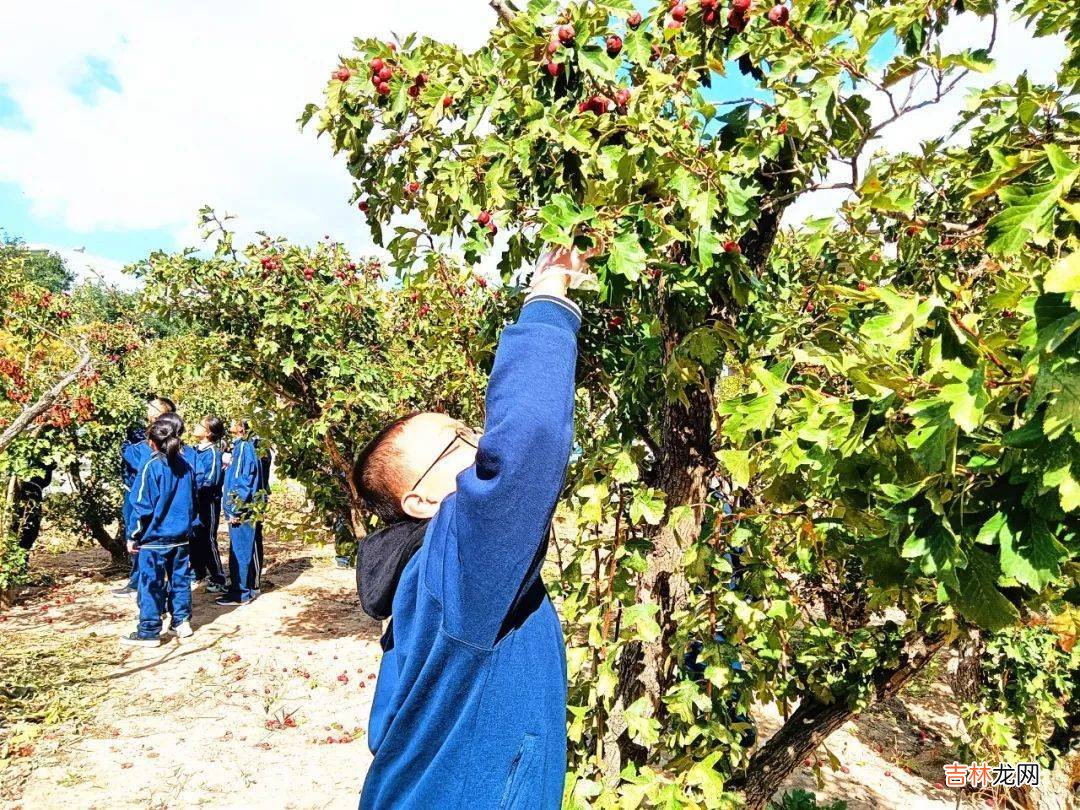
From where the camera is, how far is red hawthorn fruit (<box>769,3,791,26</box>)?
188cm

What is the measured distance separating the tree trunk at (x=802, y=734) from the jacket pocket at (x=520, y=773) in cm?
229

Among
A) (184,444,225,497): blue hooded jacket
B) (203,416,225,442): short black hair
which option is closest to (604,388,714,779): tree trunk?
(203,416,225,442): short black hair

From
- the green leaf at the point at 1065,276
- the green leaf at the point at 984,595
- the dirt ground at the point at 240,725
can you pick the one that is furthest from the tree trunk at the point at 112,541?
the green leaf at the point at 1065,276

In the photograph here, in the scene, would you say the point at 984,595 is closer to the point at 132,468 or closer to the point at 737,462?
the point at 737,462

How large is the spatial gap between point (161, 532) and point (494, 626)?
6.99m

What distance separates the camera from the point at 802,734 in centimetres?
321

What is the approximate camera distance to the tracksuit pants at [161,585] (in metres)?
6.78

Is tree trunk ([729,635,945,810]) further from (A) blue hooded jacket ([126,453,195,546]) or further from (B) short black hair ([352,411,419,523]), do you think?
(A) blue hooded jacket ([126,453,195,546])

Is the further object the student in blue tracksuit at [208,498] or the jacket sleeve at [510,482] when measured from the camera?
the student in blue tracksuit at [208,498]

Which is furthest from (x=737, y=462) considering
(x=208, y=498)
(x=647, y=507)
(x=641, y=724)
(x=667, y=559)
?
(x=208, y=498)

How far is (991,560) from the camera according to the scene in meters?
1.19

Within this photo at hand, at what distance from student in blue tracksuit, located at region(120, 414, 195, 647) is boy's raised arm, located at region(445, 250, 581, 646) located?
6793 mm

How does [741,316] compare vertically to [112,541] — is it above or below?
above

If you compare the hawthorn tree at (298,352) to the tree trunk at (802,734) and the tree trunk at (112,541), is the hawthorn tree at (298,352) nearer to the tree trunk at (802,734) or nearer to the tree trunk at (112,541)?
the tree trunk at (802,734)
